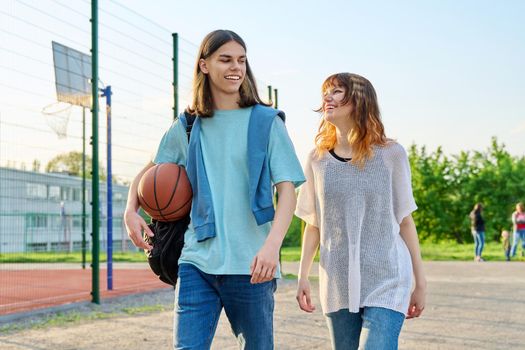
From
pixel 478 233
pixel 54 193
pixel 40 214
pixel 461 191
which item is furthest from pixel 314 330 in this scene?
pixel 461 191

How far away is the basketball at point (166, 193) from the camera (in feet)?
9.93

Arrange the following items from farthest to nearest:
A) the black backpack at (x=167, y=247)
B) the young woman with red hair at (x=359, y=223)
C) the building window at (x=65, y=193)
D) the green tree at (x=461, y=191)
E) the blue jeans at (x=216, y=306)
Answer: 1. the green tree at (x=461, y=191)
2. the building window at (x=65, y=193)
3. the young woman with red hair at (x=359, y=223)
4. the black backpack at (x=167, y=247)
5. the blue jeans at (x=216, y=306)

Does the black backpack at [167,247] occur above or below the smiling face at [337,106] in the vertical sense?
below

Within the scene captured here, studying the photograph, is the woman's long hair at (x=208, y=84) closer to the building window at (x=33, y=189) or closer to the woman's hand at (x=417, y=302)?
the woman's hand at (x=417, y=302)

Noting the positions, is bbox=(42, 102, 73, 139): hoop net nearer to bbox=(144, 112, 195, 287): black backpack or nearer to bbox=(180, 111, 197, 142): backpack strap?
bbox=(180, 111, 197, 142): backpack strap

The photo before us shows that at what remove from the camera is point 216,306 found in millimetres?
2932

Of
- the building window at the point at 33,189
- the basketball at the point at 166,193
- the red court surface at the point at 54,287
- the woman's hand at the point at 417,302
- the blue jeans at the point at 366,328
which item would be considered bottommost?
the red court surface at the point at 54,287

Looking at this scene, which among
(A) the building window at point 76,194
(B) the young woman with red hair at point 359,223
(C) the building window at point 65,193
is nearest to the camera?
(B) the young woman with red hair at point 359,223

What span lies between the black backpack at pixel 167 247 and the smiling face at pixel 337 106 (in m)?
0.86

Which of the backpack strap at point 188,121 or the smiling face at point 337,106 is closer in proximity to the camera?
the backpack strap at point 188,121

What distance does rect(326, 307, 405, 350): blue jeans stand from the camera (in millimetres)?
3154

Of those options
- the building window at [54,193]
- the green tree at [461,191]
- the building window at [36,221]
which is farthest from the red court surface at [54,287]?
the green tree at [461,191]

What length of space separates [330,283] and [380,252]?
251 mm

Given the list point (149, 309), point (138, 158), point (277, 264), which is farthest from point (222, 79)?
point (138, 158)
